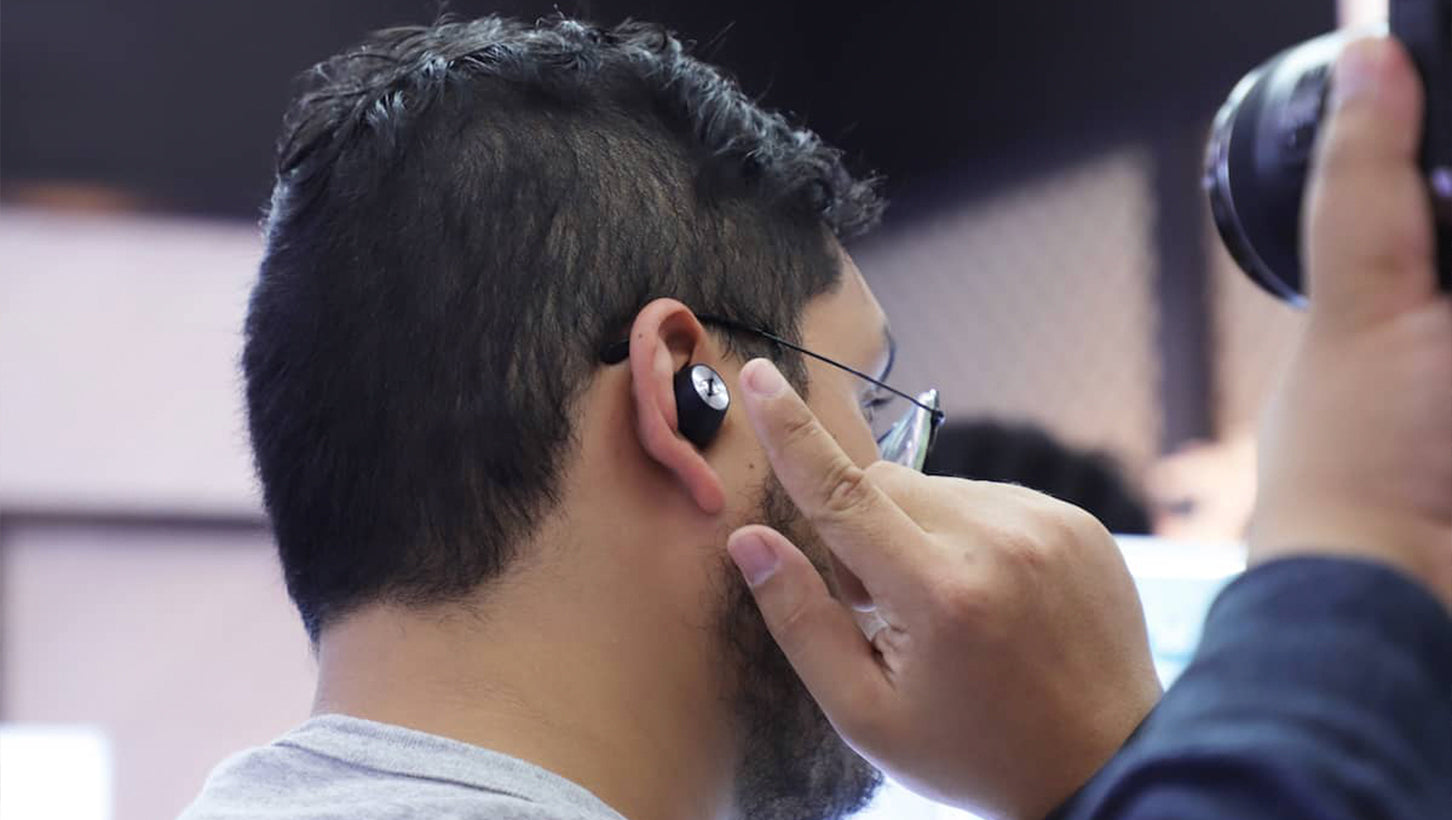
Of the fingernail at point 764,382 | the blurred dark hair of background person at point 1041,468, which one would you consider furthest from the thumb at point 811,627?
the blurred dark hair of background person at point 1041,468

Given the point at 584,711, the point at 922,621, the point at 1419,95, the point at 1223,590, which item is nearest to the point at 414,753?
the point at 584,711

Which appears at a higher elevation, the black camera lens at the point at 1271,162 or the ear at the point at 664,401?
the black camera lens at the point at 1271,162

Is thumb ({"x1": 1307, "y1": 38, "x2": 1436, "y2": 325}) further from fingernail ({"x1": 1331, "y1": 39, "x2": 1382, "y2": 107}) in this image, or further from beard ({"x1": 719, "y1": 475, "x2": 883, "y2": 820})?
beard ({"x1": 719, "y1": 475, "x2": 883, "y2": 820})

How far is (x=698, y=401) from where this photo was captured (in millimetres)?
867

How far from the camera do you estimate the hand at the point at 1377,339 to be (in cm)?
48

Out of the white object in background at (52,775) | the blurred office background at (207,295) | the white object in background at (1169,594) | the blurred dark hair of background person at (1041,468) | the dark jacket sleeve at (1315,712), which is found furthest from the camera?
the blurred office background at (207,295)

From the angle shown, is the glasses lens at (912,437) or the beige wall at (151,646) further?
the beige wall at (151,646)

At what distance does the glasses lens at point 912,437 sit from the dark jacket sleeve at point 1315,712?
0.56 metres

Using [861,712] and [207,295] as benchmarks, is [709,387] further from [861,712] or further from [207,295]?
[207,295]

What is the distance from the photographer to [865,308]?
1.05 m

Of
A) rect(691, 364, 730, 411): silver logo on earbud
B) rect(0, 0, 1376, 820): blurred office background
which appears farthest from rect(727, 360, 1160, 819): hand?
rect(0, 0, 1376, 820): blurred office background

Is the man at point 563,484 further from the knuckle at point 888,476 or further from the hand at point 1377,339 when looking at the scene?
the hand at point 1377,339

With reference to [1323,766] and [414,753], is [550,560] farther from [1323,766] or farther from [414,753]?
[1323,766]

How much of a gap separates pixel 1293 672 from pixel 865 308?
1.95 feet
